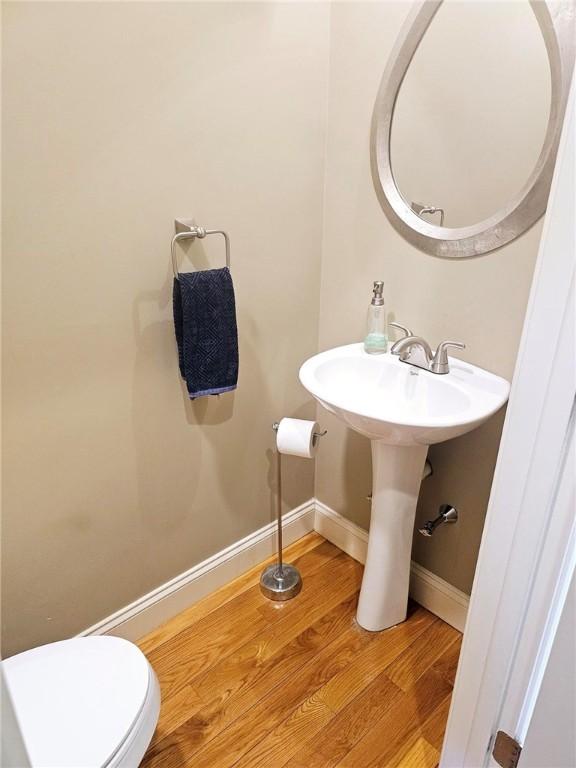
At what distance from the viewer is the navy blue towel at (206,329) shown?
1.35 meters

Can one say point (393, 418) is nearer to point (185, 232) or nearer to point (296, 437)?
point (296, 437)

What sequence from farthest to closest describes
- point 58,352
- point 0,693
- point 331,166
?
point 331,166
point 58,352
point 0,693

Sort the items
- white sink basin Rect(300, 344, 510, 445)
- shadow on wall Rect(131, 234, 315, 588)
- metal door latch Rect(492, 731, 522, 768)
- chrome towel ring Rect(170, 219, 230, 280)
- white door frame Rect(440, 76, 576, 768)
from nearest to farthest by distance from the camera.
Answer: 1. white door frame Rect(440, 76, 576, 768)
2. metal door latch Rect(492, 731, 522, 768)
3. white sink basin Rect(300, 344, 510, 445)
4. chrome towel ring Rect(170, 219, 230, 280)
5. shadow on wall Rect(131, 234, 315, 588)

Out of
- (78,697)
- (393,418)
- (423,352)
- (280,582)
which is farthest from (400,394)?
(78,697)

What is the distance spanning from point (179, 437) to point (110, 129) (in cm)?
83

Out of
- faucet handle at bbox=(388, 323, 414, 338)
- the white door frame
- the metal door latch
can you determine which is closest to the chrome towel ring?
faucet handle at bbox=(388, 323, 414, 338)

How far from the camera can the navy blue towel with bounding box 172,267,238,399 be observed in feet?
4.43

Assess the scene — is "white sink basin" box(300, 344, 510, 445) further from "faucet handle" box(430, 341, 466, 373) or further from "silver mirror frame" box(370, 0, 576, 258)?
"silver mirror frame" box(370, 0, 576, 258)

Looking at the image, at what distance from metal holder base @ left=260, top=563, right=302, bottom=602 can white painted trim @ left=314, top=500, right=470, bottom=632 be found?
23cm

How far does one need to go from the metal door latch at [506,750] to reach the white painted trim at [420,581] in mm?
538

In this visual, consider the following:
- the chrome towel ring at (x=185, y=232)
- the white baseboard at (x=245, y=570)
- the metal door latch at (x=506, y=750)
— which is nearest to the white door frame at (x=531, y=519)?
the metal door latch at (x=506, y=750)

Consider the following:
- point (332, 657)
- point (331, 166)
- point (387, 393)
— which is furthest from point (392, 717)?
point (331, 166)

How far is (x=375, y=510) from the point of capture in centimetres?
155

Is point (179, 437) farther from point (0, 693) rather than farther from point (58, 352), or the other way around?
point (0, 693)
